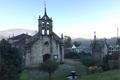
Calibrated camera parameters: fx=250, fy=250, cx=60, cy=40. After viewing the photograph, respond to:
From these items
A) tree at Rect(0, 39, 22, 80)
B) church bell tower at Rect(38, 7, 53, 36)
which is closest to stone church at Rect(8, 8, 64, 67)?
church bell tower at Rect(38, 7, 53, 36)

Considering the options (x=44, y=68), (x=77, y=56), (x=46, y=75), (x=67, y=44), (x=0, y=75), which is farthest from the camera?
(x=67, y=44)

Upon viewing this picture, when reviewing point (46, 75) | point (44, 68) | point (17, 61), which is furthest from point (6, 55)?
point (46, 75)

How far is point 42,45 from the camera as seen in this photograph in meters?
53.6

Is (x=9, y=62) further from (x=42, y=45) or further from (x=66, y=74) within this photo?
(x=42, y=45)

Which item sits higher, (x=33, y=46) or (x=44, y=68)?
(x=33, y=46)

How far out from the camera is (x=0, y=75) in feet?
76.0

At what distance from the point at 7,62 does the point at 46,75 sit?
62.0 ft

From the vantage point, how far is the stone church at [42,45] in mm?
52531

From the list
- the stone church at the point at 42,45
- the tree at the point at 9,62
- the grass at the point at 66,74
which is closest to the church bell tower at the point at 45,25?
the stone church at the point at 42,45

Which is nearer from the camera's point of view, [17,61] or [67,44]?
[17,61]

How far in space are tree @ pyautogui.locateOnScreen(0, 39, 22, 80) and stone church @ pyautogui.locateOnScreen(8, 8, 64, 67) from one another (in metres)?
26.3

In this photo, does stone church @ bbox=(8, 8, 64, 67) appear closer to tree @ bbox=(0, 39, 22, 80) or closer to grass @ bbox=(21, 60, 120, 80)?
grass @ bbox=(21, 60, 120, 80)

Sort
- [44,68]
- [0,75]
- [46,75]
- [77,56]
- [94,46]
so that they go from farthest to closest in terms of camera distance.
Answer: [77,56] → [94,46] → [46,75] → [44,68] → [0,75]

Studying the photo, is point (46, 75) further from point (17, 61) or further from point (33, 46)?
point (17, 61)
